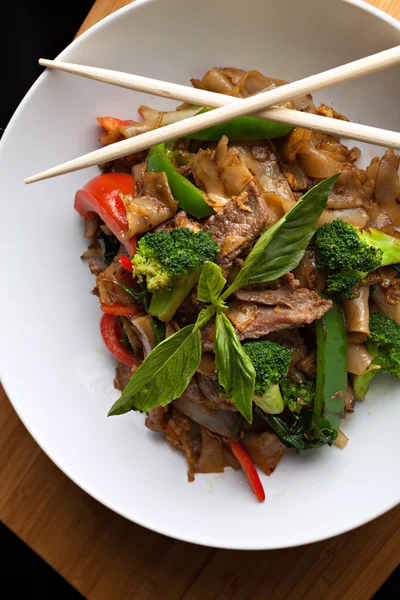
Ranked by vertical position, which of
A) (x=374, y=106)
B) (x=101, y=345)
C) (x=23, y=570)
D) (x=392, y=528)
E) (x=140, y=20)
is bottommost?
(x=23, y=570)

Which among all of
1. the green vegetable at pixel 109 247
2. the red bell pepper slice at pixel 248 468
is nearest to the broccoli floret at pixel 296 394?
the red bell pepper slice at pixel 248 468

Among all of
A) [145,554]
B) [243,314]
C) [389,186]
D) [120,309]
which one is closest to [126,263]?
[120,309]

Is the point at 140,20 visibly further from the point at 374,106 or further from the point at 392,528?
the point at 392,528

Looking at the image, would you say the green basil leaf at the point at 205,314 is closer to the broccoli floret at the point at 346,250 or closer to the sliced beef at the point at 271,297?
the sliced beef at the point at 271,297

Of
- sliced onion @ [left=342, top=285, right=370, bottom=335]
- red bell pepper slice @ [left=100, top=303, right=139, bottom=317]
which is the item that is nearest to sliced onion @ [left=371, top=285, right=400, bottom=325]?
sliced onion @ [left=342, top=285, right=370, bottom=335]

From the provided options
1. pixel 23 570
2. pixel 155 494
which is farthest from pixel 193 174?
pixel 23 570

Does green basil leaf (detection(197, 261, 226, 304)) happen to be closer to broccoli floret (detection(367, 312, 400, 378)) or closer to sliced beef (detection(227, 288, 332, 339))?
sliced beef (detection(227, 288, 332, 339))
